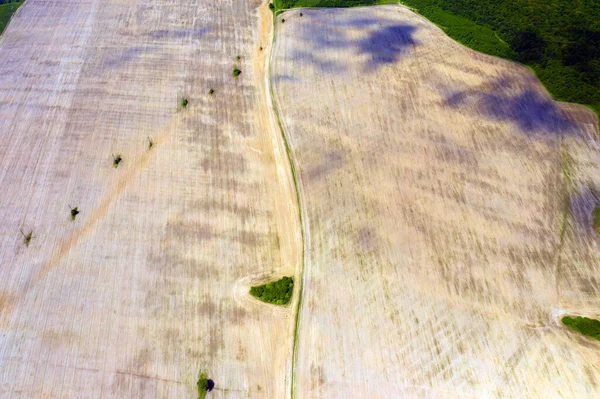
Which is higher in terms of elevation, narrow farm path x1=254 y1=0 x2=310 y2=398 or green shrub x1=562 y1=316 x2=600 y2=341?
narrow farm path x1=254 y1=0 x2=310 y2=398

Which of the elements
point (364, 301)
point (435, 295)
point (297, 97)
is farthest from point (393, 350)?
point (297, 97)

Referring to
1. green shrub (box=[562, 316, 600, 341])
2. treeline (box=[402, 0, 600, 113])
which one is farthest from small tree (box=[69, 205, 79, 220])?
treeline (box=[402, 0, 600, 113])

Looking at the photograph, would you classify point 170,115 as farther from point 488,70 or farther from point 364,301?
point 488,70

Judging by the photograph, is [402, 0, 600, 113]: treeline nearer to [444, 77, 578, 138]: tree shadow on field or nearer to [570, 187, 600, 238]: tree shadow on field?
[444, 77, 578, 138]: tree shadow on field

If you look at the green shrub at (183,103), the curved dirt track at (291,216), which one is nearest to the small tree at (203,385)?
the curved dirt track at (291,216)

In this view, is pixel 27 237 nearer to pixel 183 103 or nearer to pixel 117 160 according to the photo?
pixel 117 160

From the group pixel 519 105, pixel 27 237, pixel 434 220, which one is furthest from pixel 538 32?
pixel 27 237

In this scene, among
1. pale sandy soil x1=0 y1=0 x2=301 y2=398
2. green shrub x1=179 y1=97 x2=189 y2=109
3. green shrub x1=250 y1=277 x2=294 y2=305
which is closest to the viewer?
pale sandy soil x1=0 y1=0 x2=301 y2=398
